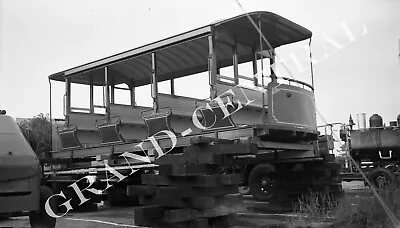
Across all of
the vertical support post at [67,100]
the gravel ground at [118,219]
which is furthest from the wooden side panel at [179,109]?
the vertical support post at [67,100]

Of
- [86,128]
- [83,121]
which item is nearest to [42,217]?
[86,128]

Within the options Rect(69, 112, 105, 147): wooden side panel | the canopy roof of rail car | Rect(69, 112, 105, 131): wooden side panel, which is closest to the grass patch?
the canopy roof of rail car

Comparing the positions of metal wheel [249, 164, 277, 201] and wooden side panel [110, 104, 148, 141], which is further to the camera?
metal wheel [249, 164, 277, 201]

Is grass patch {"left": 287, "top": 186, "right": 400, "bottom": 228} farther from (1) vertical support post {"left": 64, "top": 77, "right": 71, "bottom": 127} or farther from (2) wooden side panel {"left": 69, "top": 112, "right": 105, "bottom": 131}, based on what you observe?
(1) vertical support post {"left": 64, "top": 77, "right": 71, "bottom": 127}

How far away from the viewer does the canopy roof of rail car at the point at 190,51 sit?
888 cm

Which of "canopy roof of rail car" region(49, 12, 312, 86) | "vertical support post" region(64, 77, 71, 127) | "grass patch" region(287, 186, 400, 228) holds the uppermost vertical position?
"canopy roof of rail car" region(49, 12, 312, 86)

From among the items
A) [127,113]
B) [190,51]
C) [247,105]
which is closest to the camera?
[247,105]

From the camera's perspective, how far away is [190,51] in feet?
35.5

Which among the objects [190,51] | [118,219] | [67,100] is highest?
[190,51]

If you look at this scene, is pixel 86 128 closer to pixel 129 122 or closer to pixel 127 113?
pixel 127 113

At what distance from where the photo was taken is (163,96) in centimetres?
1077

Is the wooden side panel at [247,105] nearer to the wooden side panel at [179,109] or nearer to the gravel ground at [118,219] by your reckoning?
the wooden side panel at [179,109]

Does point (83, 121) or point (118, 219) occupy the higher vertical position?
point (83, 121)

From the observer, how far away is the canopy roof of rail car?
8.88 meters
